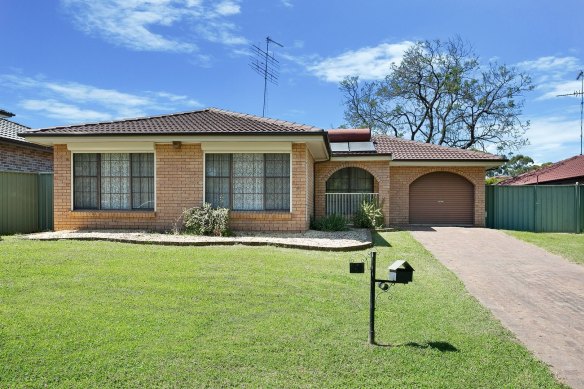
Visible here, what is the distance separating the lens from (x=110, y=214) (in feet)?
43.0

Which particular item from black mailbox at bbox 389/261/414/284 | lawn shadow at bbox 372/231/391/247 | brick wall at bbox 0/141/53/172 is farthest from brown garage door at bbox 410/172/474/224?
black mailbox at bbox 389/261/414/284

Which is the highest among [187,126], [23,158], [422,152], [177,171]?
[187,126]

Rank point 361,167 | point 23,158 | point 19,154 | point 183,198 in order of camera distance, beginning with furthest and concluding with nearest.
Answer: point 361,167, point 23,158, point 19,154, point 183,198

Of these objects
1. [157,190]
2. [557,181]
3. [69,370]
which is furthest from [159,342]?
[557,181]

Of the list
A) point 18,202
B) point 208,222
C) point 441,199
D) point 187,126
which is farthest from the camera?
point 441,199

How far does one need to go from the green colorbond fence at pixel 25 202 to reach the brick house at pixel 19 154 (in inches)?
67.7

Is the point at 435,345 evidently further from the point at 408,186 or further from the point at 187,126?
the point at 408,186

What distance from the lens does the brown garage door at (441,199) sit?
19.3m

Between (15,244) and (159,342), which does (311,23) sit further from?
(159,342)

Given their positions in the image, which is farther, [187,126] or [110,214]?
[187,126]

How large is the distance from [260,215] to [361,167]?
6.30 m

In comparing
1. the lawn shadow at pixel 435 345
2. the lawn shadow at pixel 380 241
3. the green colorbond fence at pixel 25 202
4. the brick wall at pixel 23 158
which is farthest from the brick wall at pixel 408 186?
the lawn shadow at pixel 435 345

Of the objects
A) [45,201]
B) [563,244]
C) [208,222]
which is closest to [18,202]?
[45,201]

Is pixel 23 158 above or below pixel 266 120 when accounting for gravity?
below
